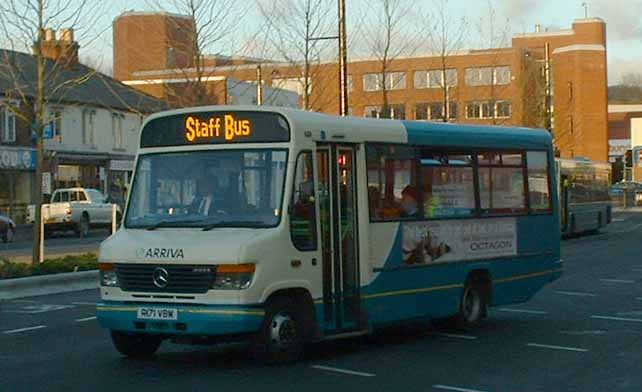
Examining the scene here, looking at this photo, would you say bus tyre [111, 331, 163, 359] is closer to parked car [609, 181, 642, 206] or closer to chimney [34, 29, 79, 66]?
chimney [34, 29, 79, 66]

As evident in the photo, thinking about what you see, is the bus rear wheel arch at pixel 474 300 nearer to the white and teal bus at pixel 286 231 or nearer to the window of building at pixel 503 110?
the white and teal bus at pixel 286 231

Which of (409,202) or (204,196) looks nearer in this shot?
(204,196)

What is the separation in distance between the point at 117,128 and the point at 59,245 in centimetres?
2235

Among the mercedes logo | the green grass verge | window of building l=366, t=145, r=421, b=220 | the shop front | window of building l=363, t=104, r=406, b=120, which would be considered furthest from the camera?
window of building l=363, t=104, r=406, b=120

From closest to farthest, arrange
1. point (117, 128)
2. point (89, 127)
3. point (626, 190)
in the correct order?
point (89, 127) < point (117, 128) < point (626, 190)

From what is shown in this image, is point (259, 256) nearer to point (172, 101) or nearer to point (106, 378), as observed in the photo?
point (106, 378)

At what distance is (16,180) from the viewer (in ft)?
172

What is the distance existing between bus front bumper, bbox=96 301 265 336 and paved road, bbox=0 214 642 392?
0.44 meters

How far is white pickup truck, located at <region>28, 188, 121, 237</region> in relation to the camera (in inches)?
1806

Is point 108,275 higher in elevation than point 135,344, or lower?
higher

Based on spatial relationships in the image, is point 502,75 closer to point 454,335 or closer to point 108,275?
point 454,335

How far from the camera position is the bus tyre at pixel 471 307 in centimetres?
1489

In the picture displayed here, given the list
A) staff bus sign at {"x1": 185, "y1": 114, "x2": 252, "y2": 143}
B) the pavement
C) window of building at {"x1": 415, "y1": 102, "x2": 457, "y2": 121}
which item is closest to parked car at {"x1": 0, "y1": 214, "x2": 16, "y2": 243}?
the pavement

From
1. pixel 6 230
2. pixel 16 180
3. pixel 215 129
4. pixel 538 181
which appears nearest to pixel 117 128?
pixel 16 180
